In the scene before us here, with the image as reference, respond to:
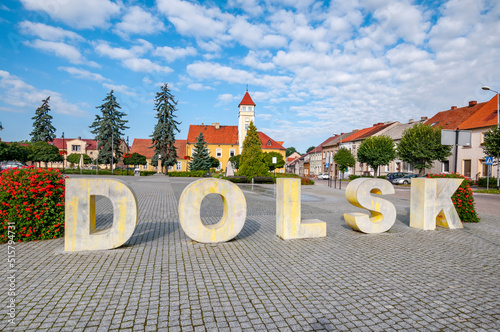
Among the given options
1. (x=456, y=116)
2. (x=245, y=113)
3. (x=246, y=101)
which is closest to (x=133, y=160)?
(x=245, y=113)

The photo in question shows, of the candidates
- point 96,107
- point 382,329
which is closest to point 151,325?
point 382,329

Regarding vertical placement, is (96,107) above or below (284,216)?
above

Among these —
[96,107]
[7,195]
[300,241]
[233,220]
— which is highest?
[96,107]

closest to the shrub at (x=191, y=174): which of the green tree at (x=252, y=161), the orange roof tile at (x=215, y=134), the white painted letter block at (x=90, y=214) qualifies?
the green tree at (x=252, y=161)

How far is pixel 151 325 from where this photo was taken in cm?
312

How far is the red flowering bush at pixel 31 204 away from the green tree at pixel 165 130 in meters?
42.9

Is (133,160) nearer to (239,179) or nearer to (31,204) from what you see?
(239,179)

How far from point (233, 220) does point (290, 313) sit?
3361mm

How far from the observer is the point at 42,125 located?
5556 cm

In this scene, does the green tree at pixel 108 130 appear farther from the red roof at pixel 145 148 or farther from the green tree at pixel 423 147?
the green tree at pixel 423 147

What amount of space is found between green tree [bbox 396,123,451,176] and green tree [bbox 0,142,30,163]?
1903 inches

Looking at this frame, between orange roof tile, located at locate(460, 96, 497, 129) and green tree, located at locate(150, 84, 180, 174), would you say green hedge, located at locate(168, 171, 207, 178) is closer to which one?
green tree, located at locate(150, 84, 180, 174)

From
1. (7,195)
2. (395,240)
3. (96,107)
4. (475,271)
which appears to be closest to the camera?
(475,271)

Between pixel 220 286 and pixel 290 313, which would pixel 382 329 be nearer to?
pixel 290 313
